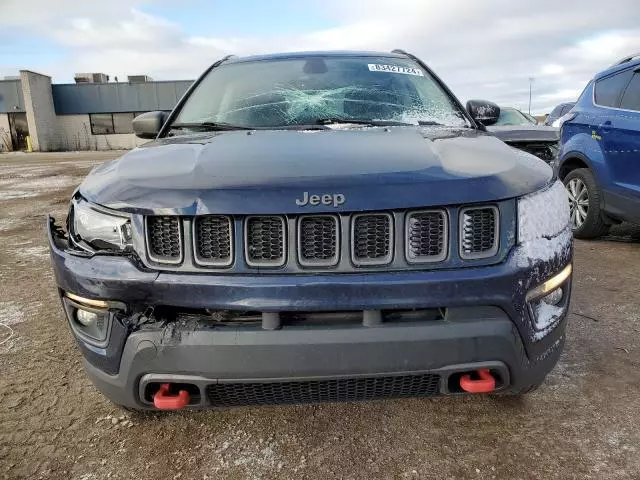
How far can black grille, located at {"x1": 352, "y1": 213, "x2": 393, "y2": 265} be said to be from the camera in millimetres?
1767

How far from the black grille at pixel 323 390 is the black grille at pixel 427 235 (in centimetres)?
41

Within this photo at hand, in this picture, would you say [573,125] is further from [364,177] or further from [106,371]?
[106,371]

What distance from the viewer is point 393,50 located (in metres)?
3.80

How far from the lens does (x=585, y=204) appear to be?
5.59 m

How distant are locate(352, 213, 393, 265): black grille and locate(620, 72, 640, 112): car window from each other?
167 inches

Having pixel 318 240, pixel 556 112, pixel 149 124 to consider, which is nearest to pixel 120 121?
pixel 556 112

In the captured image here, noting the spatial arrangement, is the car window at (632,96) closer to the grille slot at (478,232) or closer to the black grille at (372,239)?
the grille slot at (478,232)

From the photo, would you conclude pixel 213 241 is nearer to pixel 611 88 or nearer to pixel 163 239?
pixel 163 239

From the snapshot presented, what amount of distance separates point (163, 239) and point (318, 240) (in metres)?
0.53

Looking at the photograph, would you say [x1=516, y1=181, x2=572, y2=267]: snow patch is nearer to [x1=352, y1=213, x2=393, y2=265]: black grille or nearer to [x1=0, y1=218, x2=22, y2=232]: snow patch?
[x1=352, y1=213, x2=393, y2=265]: black grille

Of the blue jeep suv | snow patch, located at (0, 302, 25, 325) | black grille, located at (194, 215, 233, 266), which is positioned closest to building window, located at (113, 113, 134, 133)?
snow patch, located at (0, 302, 25, 325)

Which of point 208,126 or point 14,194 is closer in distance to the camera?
point 208,126

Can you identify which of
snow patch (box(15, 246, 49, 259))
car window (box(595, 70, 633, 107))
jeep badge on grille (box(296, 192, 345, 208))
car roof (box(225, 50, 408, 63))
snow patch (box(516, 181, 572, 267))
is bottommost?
snow patch (box(15, 246, 49, 259))

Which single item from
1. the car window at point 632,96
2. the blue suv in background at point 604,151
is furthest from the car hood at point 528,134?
the car window at point 632,96
